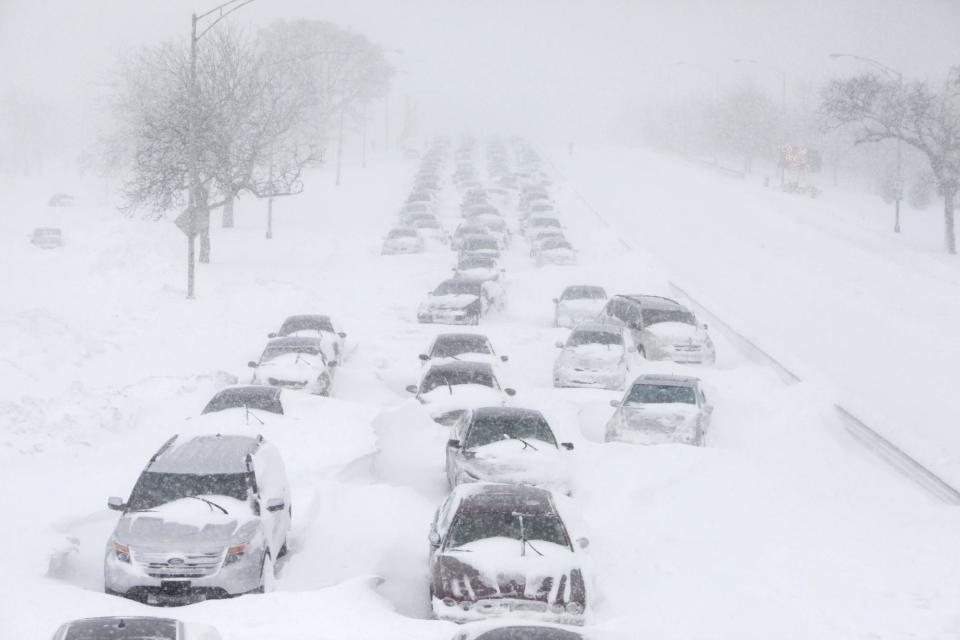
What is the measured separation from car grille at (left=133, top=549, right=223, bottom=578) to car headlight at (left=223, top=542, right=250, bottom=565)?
0.09 meters

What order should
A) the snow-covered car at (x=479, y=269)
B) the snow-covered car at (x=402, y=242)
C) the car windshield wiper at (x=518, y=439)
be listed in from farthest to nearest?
the snow-covered car at (x=402, y=242) < the snow-covered car at (x=479, y=269) < the car windshield wiper at (x=518, y=439)

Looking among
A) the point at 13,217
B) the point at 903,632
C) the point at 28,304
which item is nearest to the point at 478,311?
the point at 28,304

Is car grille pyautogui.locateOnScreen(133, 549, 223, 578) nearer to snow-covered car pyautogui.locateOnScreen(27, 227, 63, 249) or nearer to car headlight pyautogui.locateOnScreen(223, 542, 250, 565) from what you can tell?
car headlight pyautogui.locateOnScreen(223, 542, 250, 565)

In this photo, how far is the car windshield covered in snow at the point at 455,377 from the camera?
58.7 feet

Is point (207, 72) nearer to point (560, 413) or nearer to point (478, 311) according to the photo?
point (478, 311)

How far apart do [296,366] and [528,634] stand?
44.1ft

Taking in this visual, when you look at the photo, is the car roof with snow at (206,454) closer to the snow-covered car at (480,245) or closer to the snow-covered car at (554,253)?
the snow-covered car at (480,245)

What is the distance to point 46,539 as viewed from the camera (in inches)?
443

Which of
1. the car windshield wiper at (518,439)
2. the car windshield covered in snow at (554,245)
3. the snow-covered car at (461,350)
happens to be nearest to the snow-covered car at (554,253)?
the car windshield covered in snow at (554,245)

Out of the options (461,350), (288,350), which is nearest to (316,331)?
(288,350)

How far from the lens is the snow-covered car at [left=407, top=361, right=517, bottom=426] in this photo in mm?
17203

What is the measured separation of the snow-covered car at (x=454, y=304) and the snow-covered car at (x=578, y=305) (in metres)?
2.22

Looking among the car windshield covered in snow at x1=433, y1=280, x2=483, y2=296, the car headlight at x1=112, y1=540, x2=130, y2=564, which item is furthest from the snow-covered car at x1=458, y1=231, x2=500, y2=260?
the car headlight at x1=112, y1=540, x2=130, y2=564

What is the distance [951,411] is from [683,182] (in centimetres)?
5075
